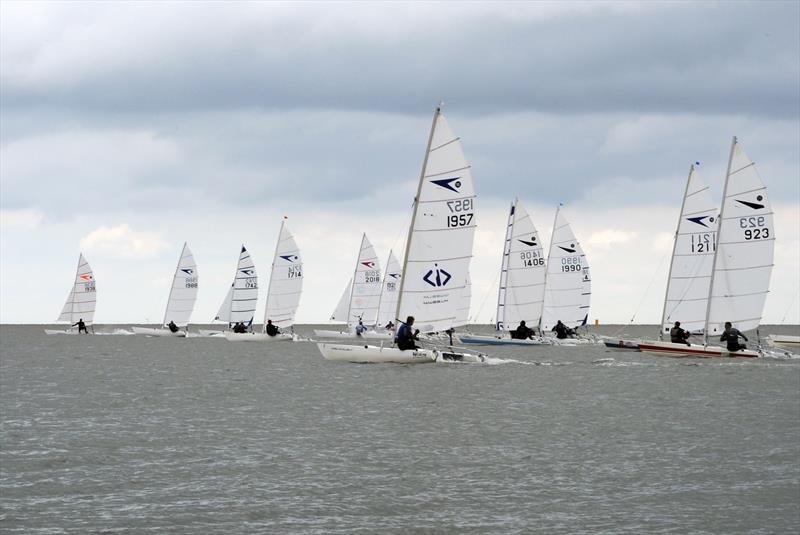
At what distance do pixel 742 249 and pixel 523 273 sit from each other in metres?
25.3

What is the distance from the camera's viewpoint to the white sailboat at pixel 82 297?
373 ft

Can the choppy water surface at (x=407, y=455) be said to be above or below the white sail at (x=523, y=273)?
below

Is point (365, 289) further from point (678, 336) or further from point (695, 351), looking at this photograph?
point (695, 351)

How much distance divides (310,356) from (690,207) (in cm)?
2468

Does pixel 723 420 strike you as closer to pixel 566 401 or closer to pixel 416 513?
pixel 566 401

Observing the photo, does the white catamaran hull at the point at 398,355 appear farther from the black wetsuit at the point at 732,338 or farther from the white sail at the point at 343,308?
the white sail at the point at 343,308

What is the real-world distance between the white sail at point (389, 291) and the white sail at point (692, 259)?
123 feet

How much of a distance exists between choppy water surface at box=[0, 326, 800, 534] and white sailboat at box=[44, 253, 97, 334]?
68.1 meters

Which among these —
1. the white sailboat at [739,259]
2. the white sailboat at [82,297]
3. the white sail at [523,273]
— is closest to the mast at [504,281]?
the white sail at [523,273]

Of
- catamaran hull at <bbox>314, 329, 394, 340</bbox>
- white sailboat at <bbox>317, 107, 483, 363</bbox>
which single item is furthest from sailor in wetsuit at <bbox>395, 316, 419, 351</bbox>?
catamaran hull at <bbox>314, 329, 394, 340</bbox>

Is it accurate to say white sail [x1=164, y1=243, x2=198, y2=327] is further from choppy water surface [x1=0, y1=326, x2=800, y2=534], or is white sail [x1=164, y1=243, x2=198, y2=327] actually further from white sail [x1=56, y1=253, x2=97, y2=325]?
choppy water surface [x1=0, y1=326, x2=800, y2=534]

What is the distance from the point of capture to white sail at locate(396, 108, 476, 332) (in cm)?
4728

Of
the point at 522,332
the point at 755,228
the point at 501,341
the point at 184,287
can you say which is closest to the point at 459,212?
the point at 755,228

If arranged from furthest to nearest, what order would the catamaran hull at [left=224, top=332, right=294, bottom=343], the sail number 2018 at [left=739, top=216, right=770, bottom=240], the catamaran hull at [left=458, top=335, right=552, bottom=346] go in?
1. the catamaran hull at [left=224, top=332, right=294, bottom=343]
2. the catamaran hull at [left=458, top=335, right=552, bottom=346]
3. the sail number 2018 at [left=739, top=216, right=770, bottom=240]
